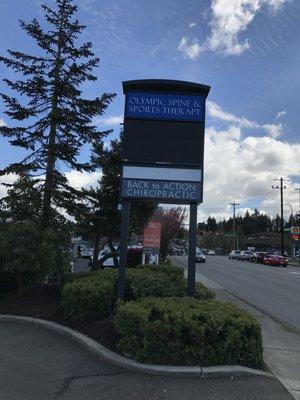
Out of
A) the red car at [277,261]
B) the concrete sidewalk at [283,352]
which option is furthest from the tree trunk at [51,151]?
the red car at [277,261]

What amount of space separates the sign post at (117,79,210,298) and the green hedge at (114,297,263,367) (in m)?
2.93

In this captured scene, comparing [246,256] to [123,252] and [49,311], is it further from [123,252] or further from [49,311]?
[123,252]

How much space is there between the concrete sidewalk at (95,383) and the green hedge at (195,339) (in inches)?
14.7

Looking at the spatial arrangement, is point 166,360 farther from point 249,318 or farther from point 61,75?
point 61,75

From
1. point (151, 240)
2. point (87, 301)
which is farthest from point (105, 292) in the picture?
point (151, 240)

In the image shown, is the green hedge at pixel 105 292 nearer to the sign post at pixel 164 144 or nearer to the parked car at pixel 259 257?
the sign post at pixel 164 144

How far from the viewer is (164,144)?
1031cm

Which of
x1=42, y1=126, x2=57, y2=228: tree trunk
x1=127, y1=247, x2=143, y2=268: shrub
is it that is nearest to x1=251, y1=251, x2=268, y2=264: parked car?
x1=127, y1=247, x2=143, y2=268: shrub

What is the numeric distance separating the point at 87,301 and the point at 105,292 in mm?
379

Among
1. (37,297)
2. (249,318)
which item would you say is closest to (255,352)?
(249,318)

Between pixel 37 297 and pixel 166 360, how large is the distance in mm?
5312

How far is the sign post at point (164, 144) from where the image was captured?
10039mm

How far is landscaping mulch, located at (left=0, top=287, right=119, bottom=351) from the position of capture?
818 cm

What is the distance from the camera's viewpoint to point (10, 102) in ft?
43.6
